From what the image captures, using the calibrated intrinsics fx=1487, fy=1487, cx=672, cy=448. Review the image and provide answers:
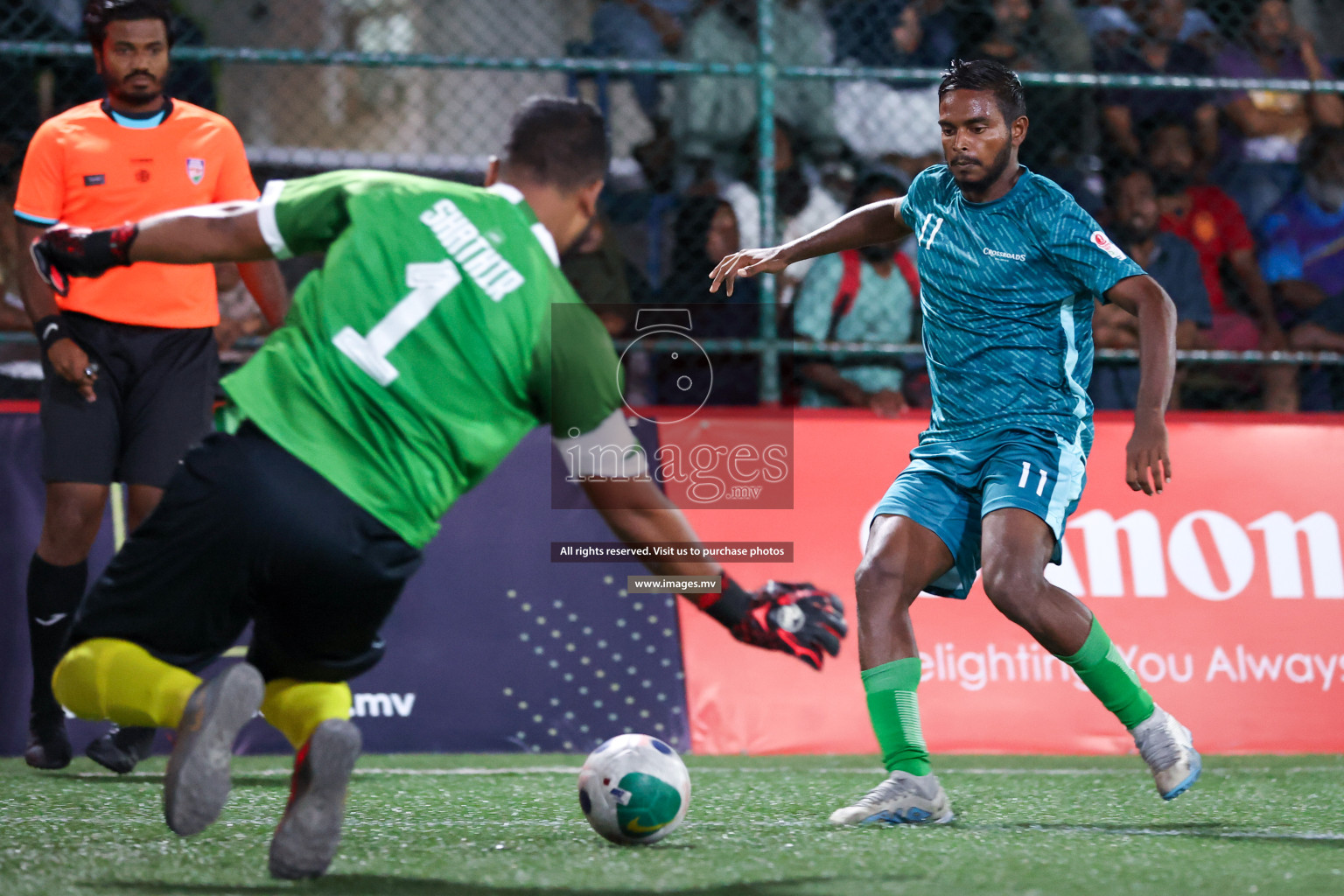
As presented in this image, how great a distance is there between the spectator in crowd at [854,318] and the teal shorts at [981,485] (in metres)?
2.62

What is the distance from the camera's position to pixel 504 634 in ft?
19.9

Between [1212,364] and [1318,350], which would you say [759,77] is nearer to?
[1212,364]

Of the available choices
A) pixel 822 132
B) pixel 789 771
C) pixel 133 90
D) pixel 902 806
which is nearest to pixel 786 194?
pixel 822 132

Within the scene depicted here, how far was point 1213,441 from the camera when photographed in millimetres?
6516

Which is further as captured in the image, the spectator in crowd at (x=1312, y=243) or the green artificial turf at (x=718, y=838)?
the spectator in crowd at (x=1312, y=243)

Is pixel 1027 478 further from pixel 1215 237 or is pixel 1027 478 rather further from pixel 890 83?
pixel 890 83

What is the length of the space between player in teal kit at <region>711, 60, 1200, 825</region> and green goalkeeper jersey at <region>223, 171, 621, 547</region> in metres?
1.47

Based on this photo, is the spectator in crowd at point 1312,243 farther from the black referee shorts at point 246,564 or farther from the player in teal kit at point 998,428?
the black referee shorts at point 246,564

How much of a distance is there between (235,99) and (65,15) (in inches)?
51.9

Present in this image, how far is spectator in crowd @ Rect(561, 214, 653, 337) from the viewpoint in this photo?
23.4 feet

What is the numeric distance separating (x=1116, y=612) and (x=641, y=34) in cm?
453

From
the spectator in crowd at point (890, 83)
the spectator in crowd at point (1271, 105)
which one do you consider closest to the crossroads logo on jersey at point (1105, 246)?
the spectator in crowd at point (890, 83)

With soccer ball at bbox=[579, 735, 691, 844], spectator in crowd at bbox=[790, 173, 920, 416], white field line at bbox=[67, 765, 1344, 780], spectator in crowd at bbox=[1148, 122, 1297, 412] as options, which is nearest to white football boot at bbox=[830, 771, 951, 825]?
soccer ball at bbox=[579, 735, 691, 844]

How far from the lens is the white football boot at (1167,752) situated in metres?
4.16
